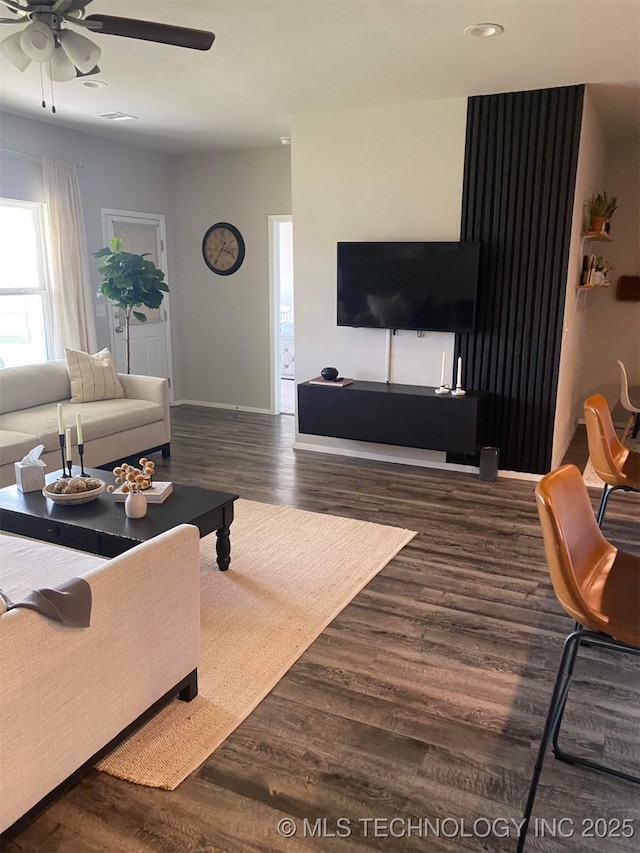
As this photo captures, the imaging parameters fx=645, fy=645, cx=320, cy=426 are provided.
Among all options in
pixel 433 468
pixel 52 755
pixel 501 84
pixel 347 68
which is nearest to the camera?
pixel 52 755

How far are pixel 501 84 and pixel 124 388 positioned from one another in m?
3.65

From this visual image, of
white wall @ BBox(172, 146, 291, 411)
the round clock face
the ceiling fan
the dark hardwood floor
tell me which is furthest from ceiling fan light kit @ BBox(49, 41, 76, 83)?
the round clock face

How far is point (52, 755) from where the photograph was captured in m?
1.73

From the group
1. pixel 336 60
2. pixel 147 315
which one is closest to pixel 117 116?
pixel 147 315

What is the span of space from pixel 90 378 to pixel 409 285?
2.63 metres

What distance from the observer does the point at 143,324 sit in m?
7.04

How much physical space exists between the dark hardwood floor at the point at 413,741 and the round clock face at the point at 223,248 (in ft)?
14.4

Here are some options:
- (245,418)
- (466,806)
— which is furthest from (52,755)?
(245,418)

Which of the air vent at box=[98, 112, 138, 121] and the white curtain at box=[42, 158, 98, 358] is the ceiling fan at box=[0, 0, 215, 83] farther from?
the white curtain at box=[42, 158, 98, 358]

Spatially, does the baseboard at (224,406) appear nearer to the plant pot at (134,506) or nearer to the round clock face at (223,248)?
the round clock face at (223,248)

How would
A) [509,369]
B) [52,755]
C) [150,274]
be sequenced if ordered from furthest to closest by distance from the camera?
1. [150,274]
2. [509,369]
3. [52,755]

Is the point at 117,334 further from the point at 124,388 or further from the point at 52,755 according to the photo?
the point at 52,755

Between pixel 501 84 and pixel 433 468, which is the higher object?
pixel 501 84

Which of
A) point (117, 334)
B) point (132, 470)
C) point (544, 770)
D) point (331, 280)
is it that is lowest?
Answer: point (544, 770)
